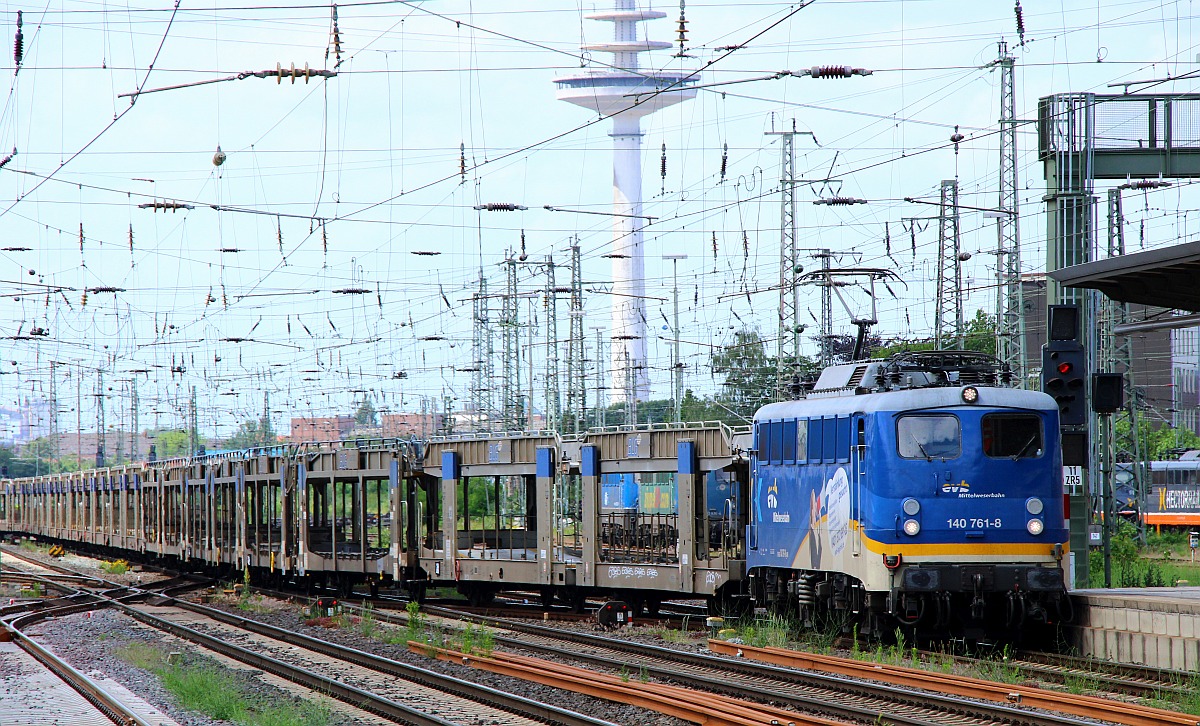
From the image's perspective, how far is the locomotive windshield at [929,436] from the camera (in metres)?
18.0

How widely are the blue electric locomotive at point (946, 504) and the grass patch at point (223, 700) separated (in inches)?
281

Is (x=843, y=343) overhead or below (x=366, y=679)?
overhead

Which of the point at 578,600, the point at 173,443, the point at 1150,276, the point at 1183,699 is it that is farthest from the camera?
the point at 173,443

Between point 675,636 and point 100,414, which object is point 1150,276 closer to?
point 675,636

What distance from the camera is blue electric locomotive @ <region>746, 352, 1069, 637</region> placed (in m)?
17.7

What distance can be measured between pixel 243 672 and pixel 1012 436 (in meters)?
11.4

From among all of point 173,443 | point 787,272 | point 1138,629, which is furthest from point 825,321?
point 173,443

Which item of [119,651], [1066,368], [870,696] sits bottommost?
[119,651]

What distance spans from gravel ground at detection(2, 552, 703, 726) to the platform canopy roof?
7254mm

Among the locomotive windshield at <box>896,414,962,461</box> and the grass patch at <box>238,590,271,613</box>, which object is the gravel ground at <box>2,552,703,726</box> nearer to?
the grass patch at <box>238,590,271,613</box>

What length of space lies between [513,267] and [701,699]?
37667mm

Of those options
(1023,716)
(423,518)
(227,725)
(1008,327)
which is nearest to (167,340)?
(423,518)

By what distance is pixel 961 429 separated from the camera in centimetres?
1814

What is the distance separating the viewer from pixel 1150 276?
16.4 metres
